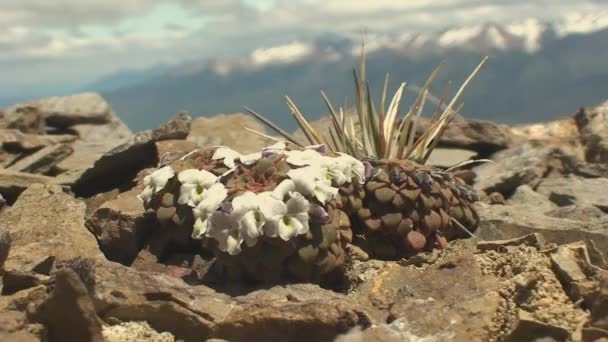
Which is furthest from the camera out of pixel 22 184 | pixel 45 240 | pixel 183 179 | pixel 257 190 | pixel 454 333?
pixel 22 184

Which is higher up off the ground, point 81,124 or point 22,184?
point 22,184

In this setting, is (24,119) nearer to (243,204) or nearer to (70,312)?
(243,204)

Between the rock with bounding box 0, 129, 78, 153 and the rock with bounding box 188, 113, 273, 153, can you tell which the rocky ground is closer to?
the rock with bounding box 0, 129, 78, 153

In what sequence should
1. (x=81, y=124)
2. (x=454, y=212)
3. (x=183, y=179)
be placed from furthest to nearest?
(x=81, y=124) → (x=454, y=212) → (x=183, y=179)

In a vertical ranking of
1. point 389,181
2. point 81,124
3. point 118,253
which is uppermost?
point 389,181

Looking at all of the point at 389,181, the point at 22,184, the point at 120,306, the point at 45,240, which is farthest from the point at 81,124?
the point at 120,306

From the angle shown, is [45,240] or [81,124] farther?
[81,124]

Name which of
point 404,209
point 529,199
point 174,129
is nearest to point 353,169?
point 404,209

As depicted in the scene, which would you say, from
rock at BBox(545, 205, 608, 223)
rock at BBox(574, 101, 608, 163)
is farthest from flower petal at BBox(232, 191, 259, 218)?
rock at BBox(574, 101, 608, 163)

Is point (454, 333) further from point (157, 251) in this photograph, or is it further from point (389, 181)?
point (157, 251)
